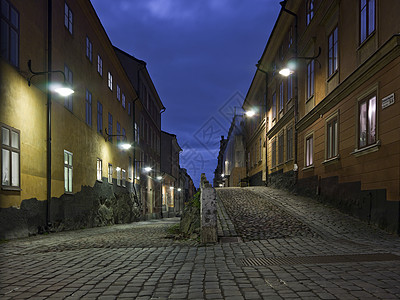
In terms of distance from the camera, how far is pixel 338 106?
12031mm

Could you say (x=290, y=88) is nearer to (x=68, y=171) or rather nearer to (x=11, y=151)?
(x=68, y=171)

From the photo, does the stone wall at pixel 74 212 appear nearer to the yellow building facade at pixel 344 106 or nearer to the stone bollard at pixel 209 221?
the stone bollard at pixel 209 221

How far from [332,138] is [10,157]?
10210mm

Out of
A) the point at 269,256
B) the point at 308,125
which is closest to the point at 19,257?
the point at 269,256

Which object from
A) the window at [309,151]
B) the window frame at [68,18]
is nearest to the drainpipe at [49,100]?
the window frame at [68,18]

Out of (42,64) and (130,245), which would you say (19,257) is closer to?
(130,245)

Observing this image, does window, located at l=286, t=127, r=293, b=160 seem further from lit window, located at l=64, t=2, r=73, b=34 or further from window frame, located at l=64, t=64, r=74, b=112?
lit window, located at l=64, t=2, r=73, b=34

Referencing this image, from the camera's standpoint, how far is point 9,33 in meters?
9.01

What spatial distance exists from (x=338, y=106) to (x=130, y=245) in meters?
8.30

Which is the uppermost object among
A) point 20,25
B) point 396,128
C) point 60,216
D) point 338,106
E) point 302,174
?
point 20,25

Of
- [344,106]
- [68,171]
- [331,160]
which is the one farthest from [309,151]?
[68,171]

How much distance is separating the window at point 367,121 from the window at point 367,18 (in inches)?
71.6

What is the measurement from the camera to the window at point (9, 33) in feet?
28.6

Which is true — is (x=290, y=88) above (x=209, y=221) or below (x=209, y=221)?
above
